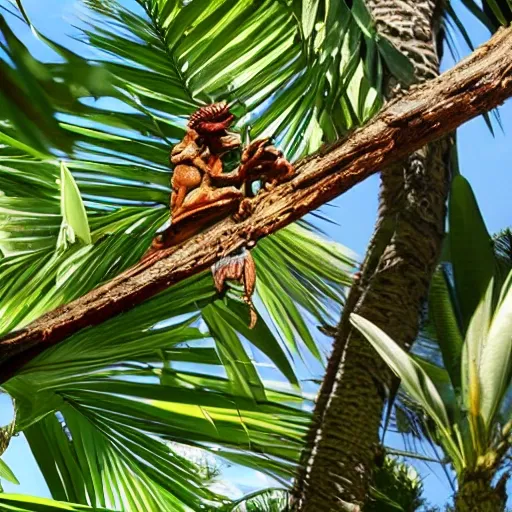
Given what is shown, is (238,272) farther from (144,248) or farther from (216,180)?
(144,248)

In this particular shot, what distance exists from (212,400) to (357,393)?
0.71 feet

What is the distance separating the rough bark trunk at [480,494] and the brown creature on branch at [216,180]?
42 centimetres

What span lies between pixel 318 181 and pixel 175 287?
0.23m

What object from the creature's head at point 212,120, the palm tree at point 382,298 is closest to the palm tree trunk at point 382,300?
the palm tree at point 382,298

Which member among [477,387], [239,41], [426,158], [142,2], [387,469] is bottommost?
[387,469]

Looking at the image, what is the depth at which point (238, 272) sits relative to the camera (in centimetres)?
56

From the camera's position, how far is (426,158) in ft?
3.55

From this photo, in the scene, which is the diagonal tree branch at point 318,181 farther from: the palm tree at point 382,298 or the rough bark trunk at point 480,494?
the rough bark trunk at point 480,494

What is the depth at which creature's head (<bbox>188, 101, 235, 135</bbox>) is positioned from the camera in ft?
2.15

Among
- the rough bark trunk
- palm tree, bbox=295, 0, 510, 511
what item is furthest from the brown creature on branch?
the rough bark trunk

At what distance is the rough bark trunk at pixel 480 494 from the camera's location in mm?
857

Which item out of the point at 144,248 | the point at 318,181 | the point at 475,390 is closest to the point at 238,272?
the point at 318,181

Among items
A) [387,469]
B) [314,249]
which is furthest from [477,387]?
[387,469]

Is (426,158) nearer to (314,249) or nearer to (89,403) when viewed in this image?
(314,249)
